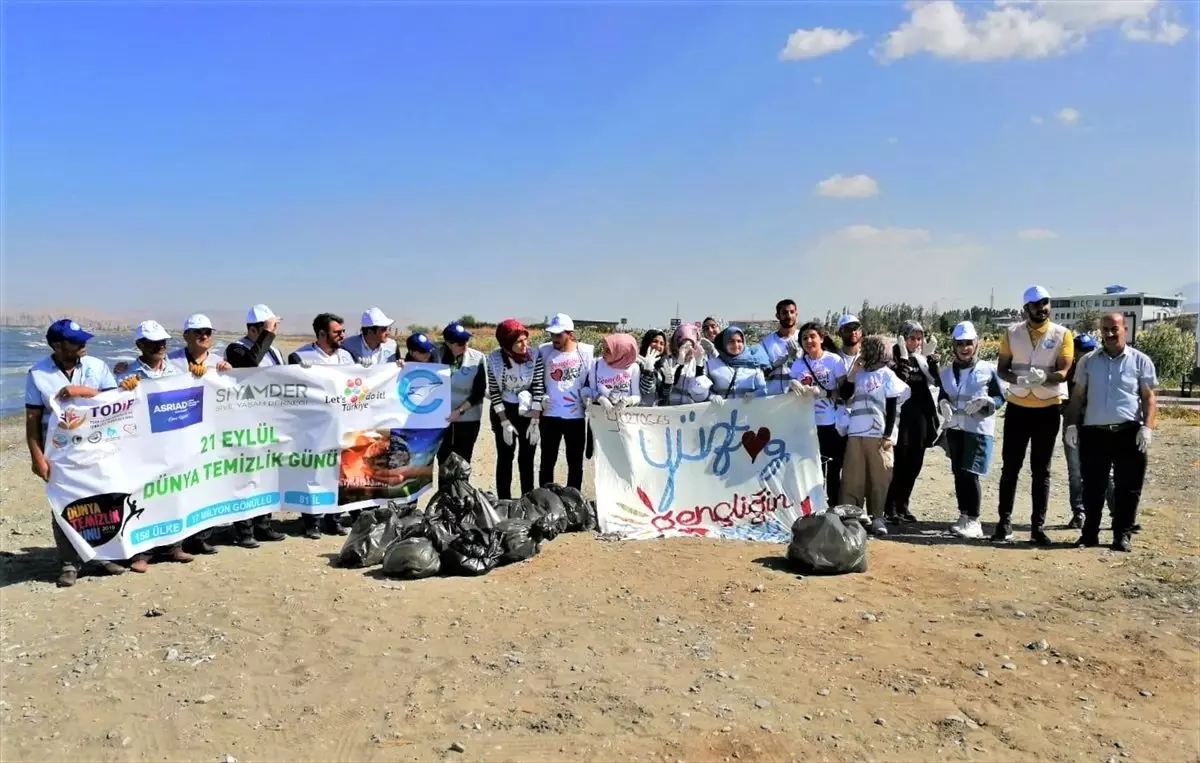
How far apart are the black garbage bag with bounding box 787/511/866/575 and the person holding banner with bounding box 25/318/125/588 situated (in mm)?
5373

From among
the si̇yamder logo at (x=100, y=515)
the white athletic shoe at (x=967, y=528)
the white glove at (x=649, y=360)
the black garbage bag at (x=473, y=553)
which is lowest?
the white athletic shoe at (x=967, y=528)

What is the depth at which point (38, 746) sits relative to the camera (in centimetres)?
389

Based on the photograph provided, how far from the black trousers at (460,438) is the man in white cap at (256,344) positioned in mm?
1700

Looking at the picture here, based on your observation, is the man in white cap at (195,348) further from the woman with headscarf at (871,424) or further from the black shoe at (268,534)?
the woman with headscarf at (871,424)

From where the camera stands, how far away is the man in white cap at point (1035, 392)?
6973mm

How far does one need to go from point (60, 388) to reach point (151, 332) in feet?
2.73

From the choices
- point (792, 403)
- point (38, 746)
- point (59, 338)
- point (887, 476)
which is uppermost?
point (59, 338)

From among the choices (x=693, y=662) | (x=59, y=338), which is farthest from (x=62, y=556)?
(x=693, y=662)

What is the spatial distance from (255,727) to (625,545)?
3.66m

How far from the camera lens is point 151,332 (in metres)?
6.70

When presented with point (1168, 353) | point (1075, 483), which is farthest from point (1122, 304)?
point (1075, 483)

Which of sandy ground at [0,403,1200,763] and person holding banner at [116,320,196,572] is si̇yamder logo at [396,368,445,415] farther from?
person holding banner at [116,320,196,572]

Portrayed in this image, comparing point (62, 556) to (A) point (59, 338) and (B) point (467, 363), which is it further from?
(B) point (467, 363)

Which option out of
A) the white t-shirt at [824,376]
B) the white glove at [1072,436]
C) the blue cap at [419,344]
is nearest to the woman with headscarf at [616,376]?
the white t-shirt at [824,376]
